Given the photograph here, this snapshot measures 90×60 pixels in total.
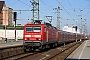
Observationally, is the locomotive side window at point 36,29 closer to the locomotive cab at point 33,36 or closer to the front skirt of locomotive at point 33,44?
the locomotive cab at point 33,36

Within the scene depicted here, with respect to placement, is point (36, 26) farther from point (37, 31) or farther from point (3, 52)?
point (3, 52)

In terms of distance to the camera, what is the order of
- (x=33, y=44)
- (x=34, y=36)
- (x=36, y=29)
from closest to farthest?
(x=33, y=44), (x=34, y=36), (x=36, y=29)

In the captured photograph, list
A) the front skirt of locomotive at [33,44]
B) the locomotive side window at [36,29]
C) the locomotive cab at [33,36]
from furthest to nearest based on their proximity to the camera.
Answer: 1. the locomotive side window at [36,29]
2. the locomotive cab at [33,36]
3. the front skirt of locomotive at [33,44]

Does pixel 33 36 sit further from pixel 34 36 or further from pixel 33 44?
pixel 33 44

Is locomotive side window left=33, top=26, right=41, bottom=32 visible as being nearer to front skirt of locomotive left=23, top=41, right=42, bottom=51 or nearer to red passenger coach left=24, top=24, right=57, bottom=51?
red passenger coach left=24, top=24, right=57, bottom=51

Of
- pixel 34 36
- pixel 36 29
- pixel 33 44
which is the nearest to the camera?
pixel 33 44

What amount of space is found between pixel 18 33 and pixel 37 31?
2033 inches

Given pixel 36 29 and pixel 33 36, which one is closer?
pixel 33 36

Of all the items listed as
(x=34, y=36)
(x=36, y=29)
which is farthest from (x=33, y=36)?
(x=36, y=29)

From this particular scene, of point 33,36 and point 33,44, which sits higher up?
point 33,36

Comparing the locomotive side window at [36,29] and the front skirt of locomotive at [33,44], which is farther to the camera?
the locomotive side window at [36,29]

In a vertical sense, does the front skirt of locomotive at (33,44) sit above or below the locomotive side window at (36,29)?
below

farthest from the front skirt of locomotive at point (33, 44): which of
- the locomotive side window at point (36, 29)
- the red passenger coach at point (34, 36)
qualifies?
the locomotive side window at point (36, 29)

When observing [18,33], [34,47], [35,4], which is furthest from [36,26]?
[18,33]
